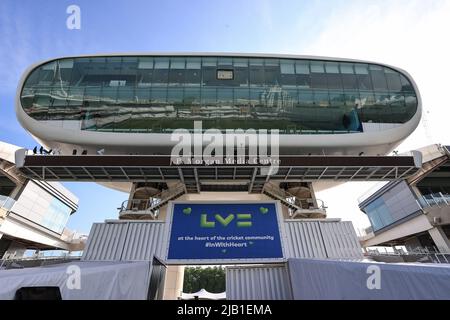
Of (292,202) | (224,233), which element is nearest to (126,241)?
(224,233)

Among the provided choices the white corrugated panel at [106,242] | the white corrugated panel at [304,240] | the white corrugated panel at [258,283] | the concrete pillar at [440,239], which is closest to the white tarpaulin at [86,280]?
the white corrugated panel at [106,242]

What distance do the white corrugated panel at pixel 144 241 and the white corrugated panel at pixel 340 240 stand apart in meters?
10.4

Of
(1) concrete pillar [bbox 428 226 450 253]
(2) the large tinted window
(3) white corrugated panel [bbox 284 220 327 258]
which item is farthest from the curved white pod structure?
(1) concrete pillar [bbox 428 226 450 253]

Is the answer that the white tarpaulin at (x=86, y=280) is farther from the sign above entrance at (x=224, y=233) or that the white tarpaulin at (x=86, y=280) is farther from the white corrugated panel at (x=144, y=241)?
the sign above entrance at (x=224, y=233)

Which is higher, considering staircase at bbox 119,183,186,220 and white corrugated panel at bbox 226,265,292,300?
staircase at bbox 119,183,186,220

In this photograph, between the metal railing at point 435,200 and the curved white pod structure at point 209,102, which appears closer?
the curved white pod structure at point 209,102

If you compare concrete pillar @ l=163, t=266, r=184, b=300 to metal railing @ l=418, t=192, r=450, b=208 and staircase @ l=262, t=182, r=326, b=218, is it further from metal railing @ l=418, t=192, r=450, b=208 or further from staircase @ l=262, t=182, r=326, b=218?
metal railing @ l=418, t=192, r=450, b=208

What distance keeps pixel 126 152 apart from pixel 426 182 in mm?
44592

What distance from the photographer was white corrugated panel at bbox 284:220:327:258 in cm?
1389

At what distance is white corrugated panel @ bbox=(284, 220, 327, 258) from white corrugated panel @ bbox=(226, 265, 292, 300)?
129 cm

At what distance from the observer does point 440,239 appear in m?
29.3

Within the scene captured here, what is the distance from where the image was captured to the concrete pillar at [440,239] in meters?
28.6
